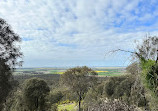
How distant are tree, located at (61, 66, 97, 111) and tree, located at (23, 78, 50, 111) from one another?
4006 millimetres

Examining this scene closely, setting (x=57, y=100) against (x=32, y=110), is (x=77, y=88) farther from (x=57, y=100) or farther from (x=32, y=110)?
(x=57, y=100)

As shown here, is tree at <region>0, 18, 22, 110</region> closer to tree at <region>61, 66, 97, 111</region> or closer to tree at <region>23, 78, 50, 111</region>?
tree at <region>23, 78, 50, 111</region>

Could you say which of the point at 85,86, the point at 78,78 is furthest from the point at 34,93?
the point at 85,86

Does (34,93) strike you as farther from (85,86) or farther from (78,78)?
(85,86)

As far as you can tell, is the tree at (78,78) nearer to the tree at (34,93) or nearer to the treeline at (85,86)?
the treeline at (85,86)

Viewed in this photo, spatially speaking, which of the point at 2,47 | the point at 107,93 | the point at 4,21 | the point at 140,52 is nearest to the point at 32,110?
the point at 2,47

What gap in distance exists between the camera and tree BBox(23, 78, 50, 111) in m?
14.8

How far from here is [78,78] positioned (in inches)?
749

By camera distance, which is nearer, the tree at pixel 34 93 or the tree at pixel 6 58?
the tree at pixel 6 58

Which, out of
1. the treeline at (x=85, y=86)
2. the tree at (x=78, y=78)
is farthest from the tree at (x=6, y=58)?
the tree at (x=78, y=78)

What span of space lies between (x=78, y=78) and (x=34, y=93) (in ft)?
22.7

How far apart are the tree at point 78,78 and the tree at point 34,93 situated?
4006 mm

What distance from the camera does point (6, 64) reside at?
Result: 802 centimetres

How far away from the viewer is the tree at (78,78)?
18906 millimetres
